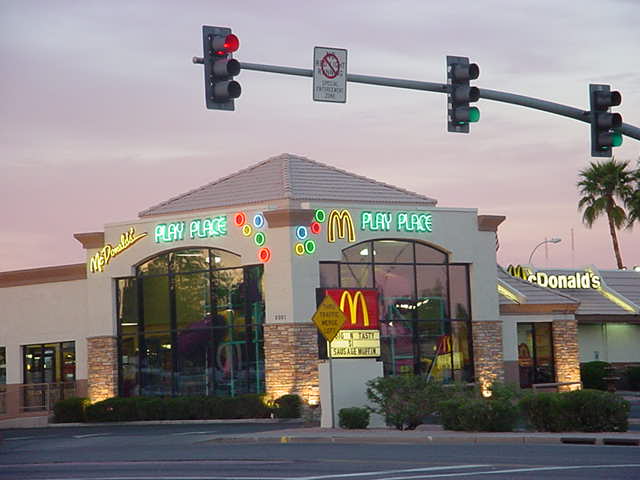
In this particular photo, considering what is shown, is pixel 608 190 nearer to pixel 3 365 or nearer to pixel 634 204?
pixel 634 204

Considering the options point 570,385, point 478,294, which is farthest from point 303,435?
point 570,385

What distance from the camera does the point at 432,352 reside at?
42625 millimetres

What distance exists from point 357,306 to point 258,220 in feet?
22.7

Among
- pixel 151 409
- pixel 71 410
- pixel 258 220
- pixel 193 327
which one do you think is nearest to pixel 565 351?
pixel 258 220

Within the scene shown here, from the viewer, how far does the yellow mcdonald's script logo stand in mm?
42812

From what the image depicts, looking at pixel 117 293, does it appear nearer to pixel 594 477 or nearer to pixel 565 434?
pixel 565 434

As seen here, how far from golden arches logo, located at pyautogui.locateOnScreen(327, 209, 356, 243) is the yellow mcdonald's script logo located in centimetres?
686

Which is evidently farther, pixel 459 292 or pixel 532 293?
pixel 532 293

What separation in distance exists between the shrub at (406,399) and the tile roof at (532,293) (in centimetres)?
1566

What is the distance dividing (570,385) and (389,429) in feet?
58.2

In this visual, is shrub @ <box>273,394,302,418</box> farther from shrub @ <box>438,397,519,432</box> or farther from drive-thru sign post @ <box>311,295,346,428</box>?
shrub @ <box>438,397,519,432</box>

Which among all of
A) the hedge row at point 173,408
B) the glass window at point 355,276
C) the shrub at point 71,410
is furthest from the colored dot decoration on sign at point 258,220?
the shrub at point 71,410

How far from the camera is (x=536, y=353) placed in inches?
1925

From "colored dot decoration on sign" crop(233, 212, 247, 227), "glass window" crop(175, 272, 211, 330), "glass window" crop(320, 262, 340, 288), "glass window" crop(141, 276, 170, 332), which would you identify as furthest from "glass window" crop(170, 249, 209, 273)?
"glass window" crop(320, 262, 340, 288)
